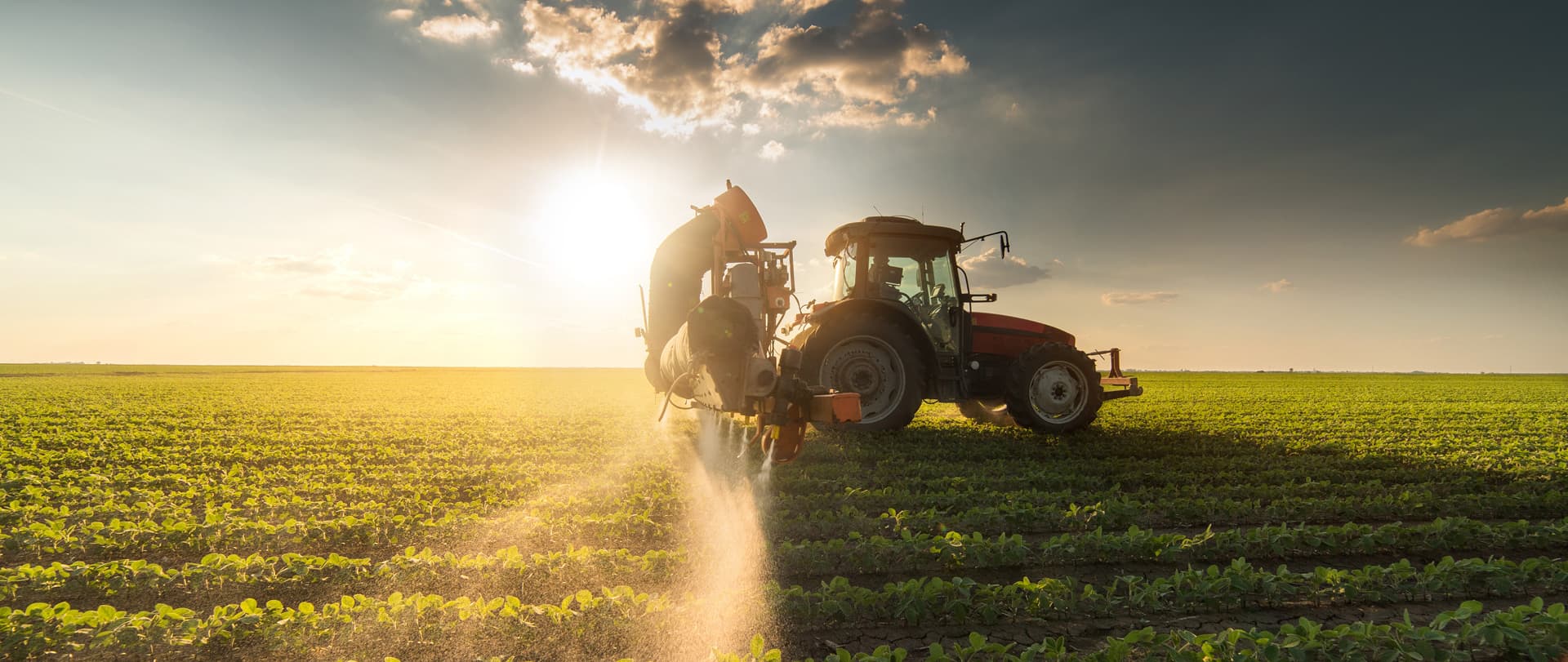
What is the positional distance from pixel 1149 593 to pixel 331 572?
4.73 metres

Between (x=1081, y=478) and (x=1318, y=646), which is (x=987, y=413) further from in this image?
(x=1318, y=646)

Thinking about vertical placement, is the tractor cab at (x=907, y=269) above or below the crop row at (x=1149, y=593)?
above

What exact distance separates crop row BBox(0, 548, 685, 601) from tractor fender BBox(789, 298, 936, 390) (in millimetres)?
4616

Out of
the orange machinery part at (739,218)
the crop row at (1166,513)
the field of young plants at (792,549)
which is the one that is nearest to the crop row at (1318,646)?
the field of young plants at (792,549)

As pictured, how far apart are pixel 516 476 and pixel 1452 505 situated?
8833mm

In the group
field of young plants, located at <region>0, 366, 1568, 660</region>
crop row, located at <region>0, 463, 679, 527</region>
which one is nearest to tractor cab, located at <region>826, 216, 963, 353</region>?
field of young plants, located at <region>0, 366, 1568, 660</region>

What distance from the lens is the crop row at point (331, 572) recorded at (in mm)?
4078

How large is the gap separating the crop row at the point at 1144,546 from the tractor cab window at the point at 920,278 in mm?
4400

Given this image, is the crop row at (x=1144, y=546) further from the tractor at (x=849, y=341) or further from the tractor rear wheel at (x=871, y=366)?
the tractor rear wheel at (x=871, y=366)

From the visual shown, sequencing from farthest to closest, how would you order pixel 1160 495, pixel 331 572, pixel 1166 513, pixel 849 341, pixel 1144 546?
1. pixel 849 341
2. pixel 1160 495
3. pixel 1166 513
4. pixel 1144 546
5. pixel 331 572

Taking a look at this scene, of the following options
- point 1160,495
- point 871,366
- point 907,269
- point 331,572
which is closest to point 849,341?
point 871,366

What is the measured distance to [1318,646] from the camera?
119 inches

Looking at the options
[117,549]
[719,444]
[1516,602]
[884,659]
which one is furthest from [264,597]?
[1516,602]

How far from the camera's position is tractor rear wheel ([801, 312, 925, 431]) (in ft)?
28.0
